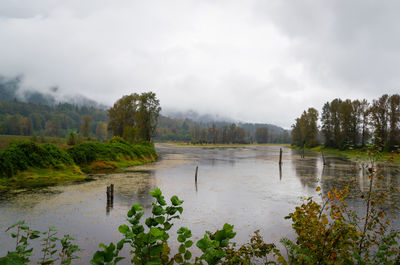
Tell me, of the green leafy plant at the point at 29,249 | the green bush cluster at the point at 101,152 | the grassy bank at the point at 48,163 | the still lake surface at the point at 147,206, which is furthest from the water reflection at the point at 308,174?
the green bush cluster at the point at 101,152

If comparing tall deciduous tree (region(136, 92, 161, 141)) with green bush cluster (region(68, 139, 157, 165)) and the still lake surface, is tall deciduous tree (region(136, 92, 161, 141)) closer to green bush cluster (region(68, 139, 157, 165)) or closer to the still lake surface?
green bush cluster (region(68, 139, 157, 165))

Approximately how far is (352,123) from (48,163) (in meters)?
83.1

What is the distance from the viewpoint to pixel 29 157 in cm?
2678

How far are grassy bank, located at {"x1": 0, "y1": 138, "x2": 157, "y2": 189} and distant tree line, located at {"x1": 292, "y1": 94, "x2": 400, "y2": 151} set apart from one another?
36.6m

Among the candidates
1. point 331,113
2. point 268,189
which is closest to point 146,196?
point 268,189

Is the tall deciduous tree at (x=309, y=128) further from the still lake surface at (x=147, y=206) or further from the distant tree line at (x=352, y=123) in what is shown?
the still lake surface at (x=147, y=206)

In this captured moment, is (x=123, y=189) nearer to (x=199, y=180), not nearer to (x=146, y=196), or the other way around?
(x=146, y=196)

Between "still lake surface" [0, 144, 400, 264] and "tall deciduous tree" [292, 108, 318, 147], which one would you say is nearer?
Answer: "still lake surface" [0, 144, 400, 264]

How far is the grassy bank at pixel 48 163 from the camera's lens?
78.7 ft

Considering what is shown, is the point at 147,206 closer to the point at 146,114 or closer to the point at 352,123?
the point at 146,114

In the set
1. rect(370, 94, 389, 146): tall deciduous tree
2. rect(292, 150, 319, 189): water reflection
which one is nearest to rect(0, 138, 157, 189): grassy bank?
rect(292, 150, 319, 189): water reflection

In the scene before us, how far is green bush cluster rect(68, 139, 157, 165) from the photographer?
3431 cm

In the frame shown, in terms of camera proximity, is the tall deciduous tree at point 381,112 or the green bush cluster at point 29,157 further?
the tall deciduous tree at point 381,112

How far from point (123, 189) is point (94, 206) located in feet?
18.8
